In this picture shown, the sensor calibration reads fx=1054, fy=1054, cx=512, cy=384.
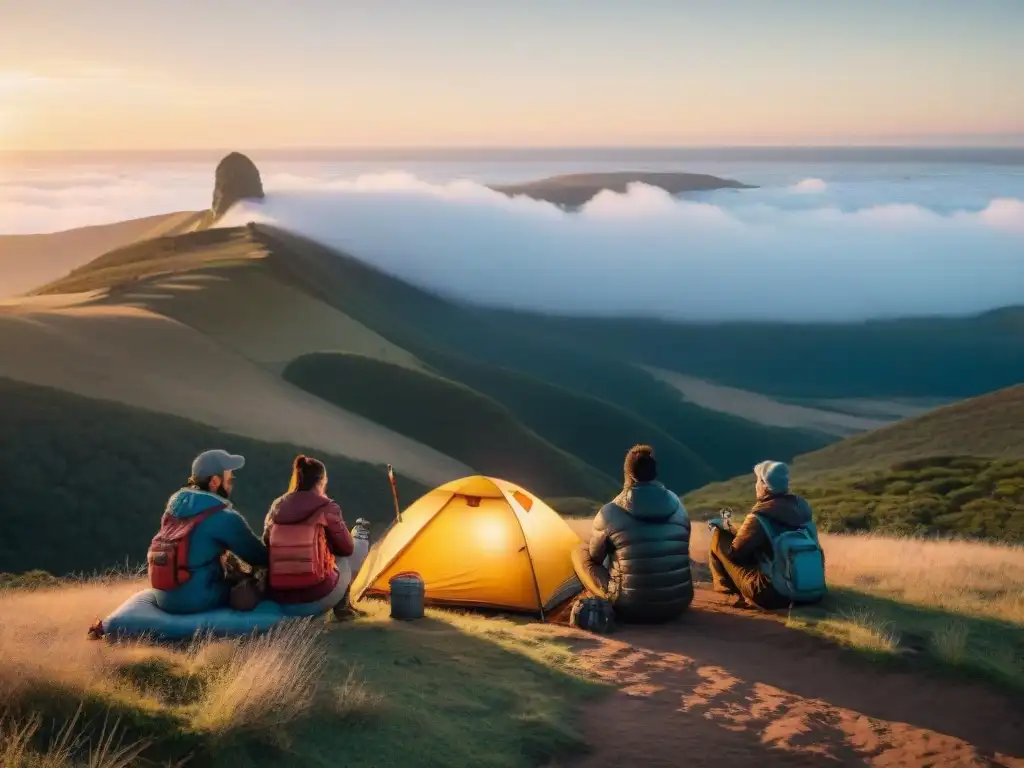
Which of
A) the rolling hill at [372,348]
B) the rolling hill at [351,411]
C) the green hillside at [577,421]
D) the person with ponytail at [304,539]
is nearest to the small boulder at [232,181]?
the rolling hill at [351,411]

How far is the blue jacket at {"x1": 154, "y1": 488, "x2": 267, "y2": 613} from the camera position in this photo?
10586 millimetres

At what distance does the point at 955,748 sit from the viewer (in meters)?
9.03

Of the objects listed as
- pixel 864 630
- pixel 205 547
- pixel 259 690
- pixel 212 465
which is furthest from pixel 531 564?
pixel 259 690

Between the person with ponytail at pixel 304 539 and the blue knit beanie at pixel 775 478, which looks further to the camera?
the blue knit beanie at pixel 775 478

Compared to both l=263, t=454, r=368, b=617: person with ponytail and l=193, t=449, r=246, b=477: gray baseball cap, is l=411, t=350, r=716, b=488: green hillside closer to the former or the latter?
l=263, t=454, r=368, b=617: person with ponytail

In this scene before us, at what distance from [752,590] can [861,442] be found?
163 feet

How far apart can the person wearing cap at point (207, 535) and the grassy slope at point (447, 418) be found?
5726 centimetres

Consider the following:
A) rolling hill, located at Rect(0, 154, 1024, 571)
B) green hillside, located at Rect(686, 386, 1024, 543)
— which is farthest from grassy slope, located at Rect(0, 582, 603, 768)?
rolling hill, located at Rect(0, 154, 1024, 571)

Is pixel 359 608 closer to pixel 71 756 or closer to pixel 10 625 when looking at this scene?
pixel 10 625

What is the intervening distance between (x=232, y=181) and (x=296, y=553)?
562 feet

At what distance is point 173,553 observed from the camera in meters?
10.6

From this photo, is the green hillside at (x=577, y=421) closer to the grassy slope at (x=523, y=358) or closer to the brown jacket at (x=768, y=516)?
the grassy slope at (x=523, y=358)

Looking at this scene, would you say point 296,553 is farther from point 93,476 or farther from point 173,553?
point 93,476

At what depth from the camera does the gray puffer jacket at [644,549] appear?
41.1ft
